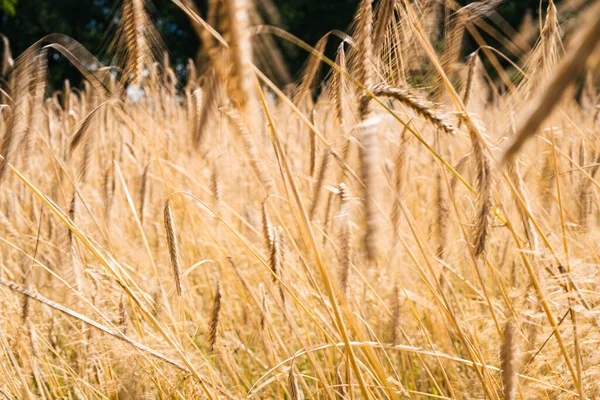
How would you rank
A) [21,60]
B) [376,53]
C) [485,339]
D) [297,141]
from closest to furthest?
[376,53] → [21,60] → [485,339] → [297,141]

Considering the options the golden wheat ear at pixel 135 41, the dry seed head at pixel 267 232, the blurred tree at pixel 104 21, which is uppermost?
the blurred tree at pixel 104 21

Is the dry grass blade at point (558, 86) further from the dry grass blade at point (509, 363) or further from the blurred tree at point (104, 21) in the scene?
the blurred tree at point (104, 21)

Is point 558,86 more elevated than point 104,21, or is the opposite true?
point 104,21

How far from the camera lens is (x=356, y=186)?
2.78ft

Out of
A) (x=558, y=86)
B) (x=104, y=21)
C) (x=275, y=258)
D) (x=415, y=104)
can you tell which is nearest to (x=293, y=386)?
(x=275, y=258)

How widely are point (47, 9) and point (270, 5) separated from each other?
15846 mm

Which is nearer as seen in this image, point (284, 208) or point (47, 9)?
point (284, 208)

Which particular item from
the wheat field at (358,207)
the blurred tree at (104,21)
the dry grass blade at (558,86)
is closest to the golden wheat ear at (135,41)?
the wheat field at (358,207)

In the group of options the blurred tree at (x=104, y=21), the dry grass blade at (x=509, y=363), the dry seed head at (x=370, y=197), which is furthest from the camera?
the blurred tree at (x=104, y=21)

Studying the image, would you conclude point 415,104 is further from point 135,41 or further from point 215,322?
point 215,322

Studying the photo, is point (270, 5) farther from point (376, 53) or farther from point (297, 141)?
point (297, 141)

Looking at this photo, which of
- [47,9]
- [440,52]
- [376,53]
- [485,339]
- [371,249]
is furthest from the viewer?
[47,9]

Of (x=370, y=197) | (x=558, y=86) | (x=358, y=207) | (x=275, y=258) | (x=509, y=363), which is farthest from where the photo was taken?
(x=358, y=207)

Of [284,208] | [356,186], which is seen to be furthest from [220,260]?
[356,186]
